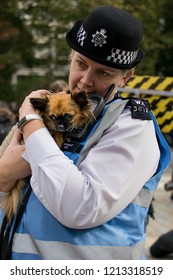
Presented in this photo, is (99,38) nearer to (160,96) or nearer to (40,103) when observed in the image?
(40,103)

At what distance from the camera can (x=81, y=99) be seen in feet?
5.92

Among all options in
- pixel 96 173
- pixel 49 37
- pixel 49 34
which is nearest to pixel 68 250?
pixel 96 173

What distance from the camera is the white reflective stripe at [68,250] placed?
1637 millimetres

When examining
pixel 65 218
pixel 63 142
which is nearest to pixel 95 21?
pixel 63 142

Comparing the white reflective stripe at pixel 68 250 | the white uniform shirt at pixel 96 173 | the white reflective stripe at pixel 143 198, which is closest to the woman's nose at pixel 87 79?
the white uniform shirt at pixel 96 173

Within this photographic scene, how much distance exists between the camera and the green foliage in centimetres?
2247

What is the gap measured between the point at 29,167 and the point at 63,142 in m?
0.16

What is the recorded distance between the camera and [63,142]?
5.85 feet

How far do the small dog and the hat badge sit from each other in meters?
0.19

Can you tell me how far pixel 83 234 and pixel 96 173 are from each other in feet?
0.73

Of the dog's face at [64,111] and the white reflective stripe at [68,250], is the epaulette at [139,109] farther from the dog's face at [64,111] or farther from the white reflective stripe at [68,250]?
the white reflective stripe at [68,250]

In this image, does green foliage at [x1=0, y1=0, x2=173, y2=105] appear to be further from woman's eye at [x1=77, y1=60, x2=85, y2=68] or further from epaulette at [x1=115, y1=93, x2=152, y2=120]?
epaulette at [x1=115, y1=93, x2=152, y2=120]

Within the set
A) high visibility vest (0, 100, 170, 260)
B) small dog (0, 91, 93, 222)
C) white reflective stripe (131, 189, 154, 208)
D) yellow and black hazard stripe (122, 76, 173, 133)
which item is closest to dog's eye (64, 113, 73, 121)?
small dog (0, 91, 93, 222)

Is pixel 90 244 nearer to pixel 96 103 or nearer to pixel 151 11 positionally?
pixel 96 103
